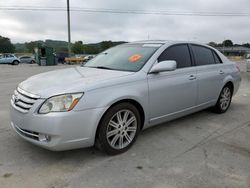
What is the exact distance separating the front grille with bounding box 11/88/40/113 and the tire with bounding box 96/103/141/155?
0.85 m

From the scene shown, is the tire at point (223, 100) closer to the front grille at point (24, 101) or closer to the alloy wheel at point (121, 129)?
the alloy wheel at point (121, 129)

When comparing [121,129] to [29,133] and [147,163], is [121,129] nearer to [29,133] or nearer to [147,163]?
[147,163]

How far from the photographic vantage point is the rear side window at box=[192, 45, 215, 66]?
4.26 meters

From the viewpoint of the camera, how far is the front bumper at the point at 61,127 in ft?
8.20

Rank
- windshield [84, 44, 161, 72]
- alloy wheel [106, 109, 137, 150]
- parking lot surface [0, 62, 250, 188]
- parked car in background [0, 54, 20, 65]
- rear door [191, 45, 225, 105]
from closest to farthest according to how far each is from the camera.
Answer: parking lot surface [0, 62, 250, 188] < alloy wheel [106, 109, 137, 150] < windshield [84, 44, 161, 72] < rear door [191, 45, 225, 105] < parked car in background [0, 54, 20, 65]

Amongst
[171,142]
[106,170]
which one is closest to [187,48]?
[171,142]

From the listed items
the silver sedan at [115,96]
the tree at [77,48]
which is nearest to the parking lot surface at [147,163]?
the silver sedan at [115,96]

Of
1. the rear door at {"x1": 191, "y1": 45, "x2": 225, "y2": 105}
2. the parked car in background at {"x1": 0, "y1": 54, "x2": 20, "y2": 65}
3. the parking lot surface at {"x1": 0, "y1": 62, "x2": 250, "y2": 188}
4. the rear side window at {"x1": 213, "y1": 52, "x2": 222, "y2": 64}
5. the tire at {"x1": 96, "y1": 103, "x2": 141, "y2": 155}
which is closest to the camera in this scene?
the parking lot surface at {"x1": 0, "y1": 62, "x2": 250, "y2": 188}

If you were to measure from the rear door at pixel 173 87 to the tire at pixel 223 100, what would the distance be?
1.12m

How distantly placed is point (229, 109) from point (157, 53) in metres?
2.95

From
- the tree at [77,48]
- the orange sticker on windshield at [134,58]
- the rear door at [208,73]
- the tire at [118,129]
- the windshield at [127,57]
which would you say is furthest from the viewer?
the tree at [77,48]

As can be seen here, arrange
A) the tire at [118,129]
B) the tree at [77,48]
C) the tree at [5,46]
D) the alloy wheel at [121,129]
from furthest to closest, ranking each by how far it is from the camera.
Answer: the tree at [77,48] < the tree at [5,46] < the alloy wheel at [121,129] < the tire at [118,129]

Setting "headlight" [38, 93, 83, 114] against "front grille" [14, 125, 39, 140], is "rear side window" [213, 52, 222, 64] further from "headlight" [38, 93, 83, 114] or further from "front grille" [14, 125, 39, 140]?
"front grille" [14, 125, 39, 140]

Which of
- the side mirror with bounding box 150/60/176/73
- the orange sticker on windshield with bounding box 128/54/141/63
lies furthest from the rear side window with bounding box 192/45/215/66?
the orange sticker on windshield with bounding box 128/54/141/63
